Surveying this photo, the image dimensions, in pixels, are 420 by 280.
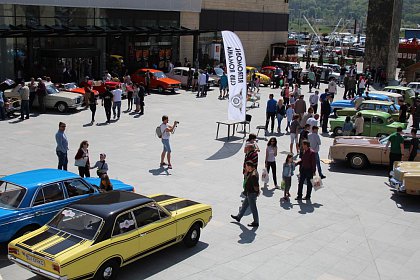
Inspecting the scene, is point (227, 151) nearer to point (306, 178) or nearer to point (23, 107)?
point (306, 178)

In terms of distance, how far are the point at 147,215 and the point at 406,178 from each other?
24.6 ft

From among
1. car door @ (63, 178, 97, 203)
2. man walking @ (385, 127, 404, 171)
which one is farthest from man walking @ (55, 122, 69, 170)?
man walking @ (385, 127, 404, 171)

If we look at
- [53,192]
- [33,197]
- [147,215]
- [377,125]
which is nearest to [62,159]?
[53,192]

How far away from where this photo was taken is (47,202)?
10.5 metres

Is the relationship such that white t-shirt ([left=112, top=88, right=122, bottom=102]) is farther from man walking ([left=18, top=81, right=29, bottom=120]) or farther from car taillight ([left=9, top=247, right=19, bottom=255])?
car taillight ([left=9, top=247, right=19, bottom=255])

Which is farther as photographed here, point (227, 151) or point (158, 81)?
point (158, 81)

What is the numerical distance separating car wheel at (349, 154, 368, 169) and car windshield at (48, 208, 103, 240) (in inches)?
428

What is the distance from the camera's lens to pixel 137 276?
9.51 metres

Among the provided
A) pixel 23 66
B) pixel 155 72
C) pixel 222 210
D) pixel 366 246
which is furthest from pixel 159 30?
pixel 366 246

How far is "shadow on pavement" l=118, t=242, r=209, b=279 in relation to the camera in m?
9.60

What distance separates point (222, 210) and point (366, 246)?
11.4ft

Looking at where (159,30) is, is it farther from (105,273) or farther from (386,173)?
(105,273)

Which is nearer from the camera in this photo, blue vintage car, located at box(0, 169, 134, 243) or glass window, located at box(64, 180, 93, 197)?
blue vintage car, located at box(0, 169, 134, 243)

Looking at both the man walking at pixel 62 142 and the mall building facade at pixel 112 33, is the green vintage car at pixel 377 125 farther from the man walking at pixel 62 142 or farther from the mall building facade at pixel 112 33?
the mall building facade at pixel 112 33
